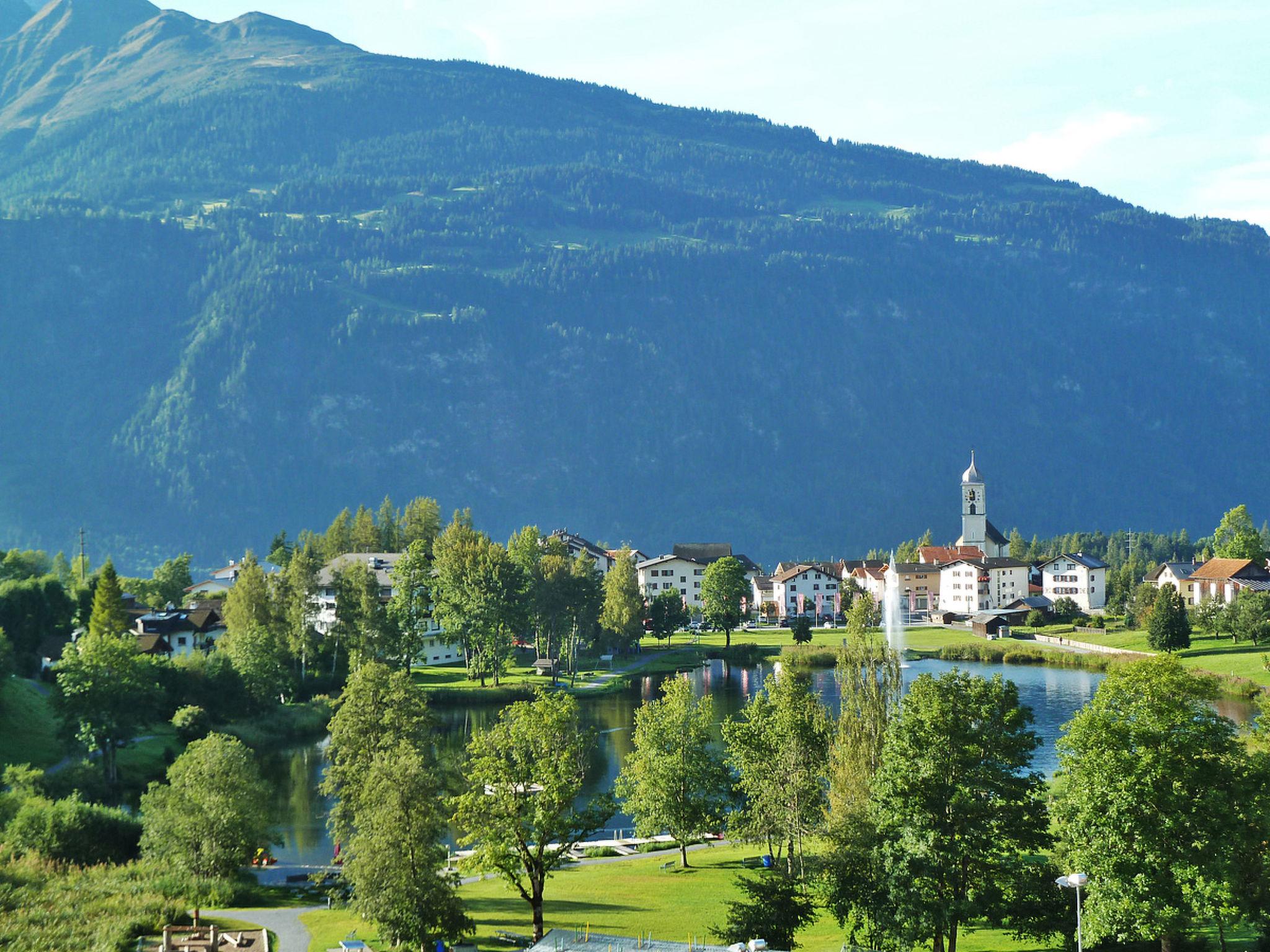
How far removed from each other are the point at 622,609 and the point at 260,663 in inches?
1417

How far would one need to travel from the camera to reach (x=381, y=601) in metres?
89.9

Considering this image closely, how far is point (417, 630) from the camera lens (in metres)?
91.0

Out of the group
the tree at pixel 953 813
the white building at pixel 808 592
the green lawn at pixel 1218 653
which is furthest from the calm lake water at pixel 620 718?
the white building at pixel 808 592

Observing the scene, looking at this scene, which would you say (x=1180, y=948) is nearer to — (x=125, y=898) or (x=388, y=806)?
(x=388, y=806)

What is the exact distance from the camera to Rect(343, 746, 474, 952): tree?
32.9 meters

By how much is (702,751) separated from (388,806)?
15.9 metres

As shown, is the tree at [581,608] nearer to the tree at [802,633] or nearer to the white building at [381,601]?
the white building at [381,601]

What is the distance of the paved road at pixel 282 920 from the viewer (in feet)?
114

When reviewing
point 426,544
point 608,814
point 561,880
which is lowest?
point 561,880

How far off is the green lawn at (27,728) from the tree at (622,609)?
153 feet

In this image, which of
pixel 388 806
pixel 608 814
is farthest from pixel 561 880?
pixel 388 806

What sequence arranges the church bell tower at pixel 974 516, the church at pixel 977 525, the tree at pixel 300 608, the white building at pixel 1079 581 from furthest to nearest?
1. the church bell tower at pixel 974 516
2. the church at pixel 977 525
3. the white building at pixel 1079 581
4. the tree at pixel 300 608

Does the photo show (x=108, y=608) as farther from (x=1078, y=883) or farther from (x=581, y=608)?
(x=1078, y=883)

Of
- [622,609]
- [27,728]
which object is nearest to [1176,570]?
[622,609]
